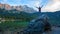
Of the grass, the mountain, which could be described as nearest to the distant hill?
the mountain

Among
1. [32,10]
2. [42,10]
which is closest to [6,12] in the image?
[32,10]

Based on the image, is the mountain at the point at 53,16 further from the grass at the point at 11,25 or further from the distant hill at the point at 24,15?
the grass at the point at 11,25

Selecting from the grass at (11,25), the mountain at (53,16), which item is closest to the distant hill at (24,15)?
the mountain at (53,16)

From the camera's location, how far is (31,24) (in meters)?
3.55

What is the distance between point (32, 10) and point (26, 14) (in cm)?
16

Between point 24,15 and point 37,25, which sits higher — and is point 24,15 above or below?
above

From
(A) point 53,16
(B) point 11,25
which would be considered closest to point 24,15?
(B) point 11,25

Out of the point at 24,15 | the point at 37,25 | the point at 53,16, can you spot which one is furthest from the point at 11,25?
the point at 53,16

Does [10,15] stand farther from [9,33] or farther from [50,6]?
[50,6]

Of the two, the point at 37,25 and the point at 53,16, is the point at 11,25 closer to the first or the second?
the point at 37,25

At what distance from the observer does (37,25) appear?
3.57m

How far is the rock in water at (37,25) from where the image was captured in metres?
3.52

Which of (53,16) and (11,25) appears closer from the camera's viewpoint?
(11,25)

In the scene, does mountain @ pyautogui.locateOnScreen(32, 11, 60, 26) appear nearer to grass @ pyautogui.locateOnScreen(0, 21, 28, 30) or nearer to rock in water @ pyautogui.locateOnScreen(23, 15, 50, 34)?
rock in water @ pyautogui.locateOnScreen(23, 15, 50, 34)
